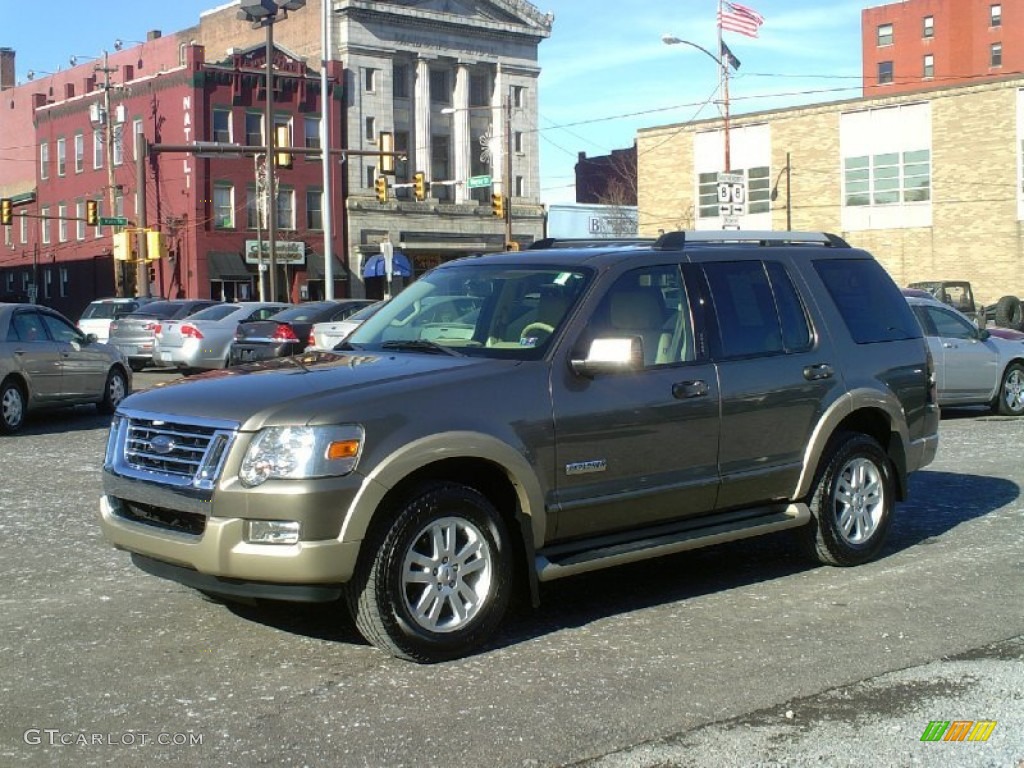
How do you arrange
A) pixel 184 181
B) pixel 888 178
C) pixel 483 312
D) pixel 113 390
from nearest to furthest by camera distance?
pixel 483 312 < pixel 113 390 < pixel 888 178 < pixel 184 181

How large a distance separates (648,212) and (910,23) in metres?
34.9

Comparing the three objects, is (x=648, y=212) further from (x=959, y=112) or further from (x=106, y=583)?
(x=106, y=583)

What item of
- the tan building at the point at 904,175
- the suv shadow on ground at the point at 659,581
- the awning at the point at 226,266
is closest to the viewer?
the suv shadow on ground at the point at 659,581

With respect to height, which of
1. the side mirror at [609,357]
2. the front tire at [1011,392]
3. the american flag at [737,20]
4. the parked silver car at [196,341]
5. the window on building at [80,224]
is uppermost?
the american flag at [737,20]

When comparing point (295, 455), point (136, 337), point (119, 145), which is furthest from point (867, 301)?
point (119, 145)

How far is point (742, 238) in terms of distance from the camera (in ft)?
24.6

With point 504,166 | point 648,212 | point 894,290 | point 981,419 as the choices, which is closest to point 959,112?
point 648,212

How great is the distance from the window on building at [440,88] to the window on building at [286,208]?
34.4 feet

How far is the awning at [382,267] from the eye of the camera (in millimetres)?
57531

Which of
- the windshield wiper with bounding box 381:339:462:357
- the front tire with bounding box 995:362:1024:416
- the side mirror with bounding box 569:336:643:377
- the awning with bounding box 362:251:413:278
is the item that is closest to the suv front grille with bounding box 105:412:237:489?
the windshield wiper with bounding box 381:339:462:357

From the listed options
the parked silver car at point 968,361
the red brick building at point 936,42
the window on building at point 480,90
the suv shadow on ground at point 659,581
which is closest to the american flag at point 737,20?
the parked silver car at point 968,361

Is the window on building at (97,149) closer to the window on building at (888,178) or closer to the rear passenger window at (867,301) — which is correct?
the window on building at (888,178)

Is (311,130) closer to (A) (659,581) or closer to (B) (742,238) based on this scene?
(B) (742,238)

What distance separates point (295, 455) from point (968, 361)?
1251cm
